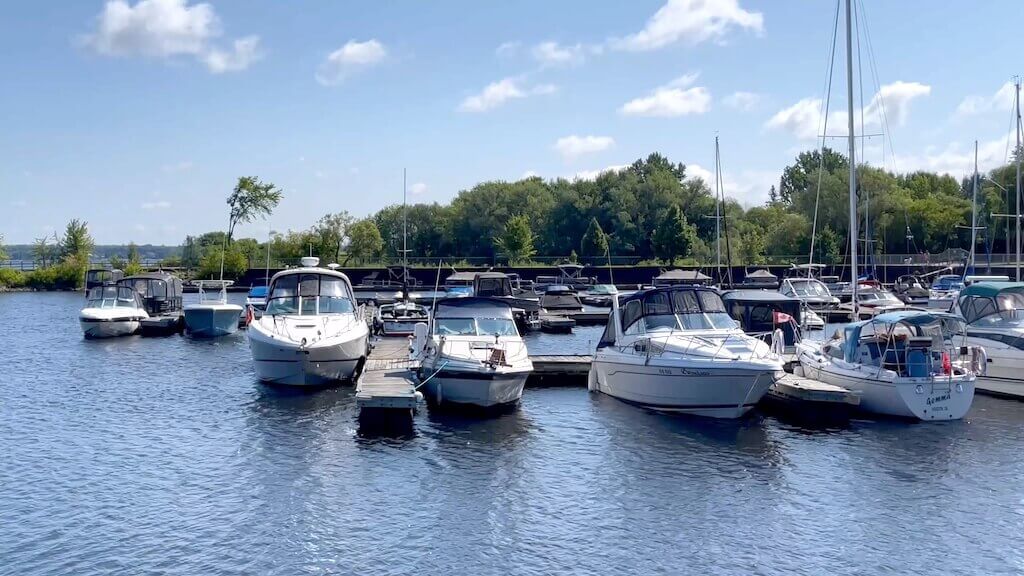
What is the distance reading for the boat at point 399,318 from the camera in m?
44.2

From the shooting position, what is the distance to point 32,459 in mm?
22859

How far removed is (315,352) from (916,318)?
17.9 metres

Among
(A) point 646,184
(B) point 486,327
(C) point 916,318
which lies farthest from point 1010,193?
(B) point 486,327

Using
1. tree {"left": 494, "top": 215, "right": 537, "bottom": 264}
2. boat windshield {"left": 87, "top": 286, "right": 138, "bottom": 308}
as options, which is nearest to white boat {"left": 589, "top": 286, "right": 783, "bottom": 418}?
boat windshield {"left": 87, "top": 286, "right": 138, "bottom": 308}

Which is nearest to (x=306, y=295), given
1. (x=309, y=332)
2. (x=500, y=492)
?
(x=309, y=332)

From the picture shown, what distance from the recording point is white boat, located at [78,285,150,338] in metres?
48.6

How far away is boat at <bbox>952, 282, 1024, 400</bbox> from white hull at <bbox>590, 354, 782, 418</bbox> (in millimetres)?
7105

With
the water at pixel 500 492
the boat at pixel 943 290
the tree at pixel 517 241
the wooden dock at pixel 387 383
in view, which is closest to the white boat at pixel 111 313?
the water at pixel 500 492

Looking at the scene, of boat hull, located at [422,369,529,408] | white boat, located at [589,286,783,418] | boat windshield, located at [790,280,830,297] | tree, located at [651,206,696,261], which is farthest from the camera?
tree, located at [651,206,696,261]

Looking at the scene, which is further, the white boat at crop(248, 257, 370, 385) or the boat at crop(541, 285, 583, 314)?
the boat at crop(541, 285, 583, 314)

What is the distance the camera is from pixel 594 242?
4035 inches

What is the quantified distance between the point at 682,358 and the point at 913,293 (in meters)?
49.1

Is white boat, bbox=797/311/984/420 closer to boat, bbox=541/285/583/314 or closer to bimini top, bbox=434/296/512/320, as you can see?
bimini top, bbox=434/296/512/320

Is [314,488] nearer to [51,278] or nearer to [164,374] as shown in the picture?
[164,374]
